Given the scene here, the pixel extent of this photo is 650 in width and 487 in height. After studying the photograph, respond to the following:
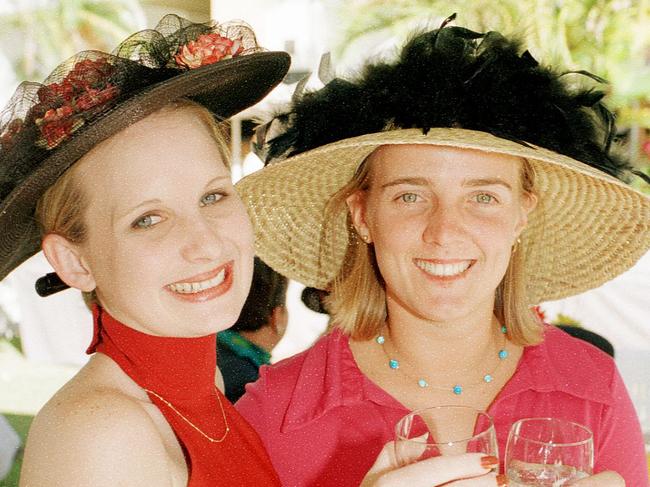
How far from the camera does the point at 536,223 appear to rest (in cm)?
229

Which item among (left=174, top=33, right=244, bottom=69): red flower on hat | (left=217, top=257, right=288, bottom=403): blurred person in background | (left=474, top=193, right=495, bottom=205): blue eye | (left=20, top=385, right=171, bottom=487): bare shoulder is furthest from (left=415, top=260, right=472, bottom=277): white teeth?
(left=217, top=257, right=288, bottom=403): blurred person in background

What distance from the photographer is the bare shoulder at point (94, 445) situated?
1.31 m

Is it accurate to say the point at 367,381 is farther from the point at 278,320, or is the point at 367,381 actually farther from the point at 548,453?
the point at 278,320

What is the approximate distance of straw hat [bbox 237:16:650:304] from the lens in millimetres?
1841

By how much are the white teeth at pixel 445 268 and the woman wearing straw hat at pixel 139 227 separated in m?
0.47

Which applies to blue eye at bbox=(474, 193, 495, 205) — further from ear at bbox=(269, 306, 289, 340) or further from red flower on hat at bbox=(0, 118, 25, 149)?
ear at bbox=(269, 306, 289, 340)

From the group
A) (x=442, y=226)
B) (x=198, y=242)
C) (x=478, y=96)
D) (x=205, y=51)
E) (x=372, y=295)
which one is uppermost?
(x=205, y=51)

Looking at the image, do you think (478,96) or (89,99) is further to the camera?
(478,96)

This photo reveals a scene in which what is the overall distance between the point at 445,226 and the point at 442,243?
40mm

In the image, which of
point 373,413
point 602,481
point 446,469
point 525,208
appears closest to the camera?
point 446,469

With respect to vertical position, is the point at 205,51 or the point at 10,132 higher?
the point at 205,51

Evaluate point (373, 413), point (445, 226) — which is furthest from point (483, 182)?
point (373, 413)

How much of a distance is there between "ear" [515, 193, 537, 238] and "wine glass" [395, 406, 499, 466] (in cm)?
69

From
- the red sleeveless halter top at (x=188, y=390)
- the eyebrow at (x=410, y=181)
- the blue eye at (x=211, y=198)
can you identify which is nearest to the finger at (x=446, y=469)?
the red sleeveless halter top at (x=188, y=390)
